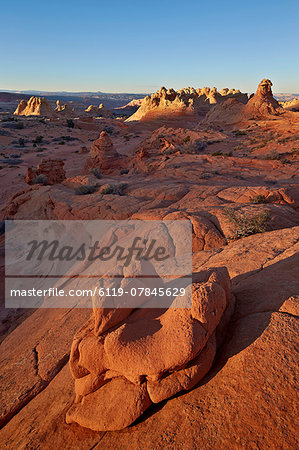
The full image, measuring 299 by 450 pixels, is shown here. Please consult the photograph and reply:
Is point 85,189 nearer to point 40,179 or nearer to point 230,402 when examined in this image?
point 40,179

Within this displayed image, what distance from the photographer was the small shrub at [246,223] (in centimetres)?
702

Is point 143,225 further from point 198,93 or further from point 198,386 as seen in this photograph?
point 198,93

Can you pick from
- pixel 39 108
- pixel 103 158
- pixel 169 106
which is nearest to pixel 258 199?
pixel 103 158

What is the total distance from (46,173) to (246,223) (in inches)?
492

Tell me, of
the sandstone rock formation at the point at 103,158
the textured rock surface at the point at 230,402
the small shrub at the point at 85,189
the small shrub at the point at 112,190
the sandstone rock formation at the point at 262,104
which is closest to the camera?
the textured rock surface at the point at 230,402

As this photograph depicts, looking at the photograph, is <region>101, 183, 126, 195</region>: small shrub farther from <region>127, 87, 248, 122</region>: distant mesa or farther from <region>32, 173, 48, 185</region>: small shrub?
<region>127, 87, 248, 122</region>: distant mesa

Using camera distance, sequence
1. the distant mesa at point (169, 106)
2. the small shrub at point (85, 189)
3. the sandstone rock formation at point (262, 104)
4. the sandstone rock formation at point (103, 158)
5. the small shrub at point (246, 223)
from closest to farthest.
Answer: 1. the small shrub at point (246, 223)
2. the small shrub at point (85, 189)
3. the sandstone rock formation at point (103, 158)
4. the sandstone rock formation at point (262, 104)
5. the distant mesa at point (169, 106)

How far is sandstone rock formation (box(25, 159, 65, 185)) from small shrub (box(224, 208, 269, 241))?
37.6 feet

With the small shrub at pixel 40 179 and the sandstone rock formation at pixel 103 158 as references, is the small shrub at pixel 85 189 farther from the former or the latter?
the sandstone rock formation at pixel 103 158

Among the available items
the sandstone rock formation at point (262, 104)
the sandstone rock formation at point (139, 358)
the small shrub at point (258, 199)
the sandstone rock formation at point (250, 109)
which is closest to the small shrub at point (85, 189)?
the small shrub at point (258, 199)

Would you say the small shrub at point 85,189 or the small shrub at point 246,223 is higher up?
the small shrub at point 246,223

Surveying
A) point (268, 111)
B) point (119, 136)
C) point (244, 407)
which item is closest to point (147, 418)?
point (244, 407)

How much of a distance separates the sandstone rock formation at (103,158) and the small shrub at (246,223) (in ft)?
49.7

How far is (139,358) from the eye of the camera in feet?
9.07
